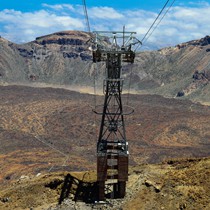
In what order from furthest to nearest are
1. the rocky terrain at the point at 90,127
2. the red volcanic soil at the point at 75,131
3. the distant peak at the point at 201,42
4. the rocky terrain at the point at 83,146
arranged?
the distant peak at the point at 201,42 → the red volcanic soil at the point at 75,131 → the rocky terrain at the point at 90,127 → the rocky terrain at the point at 83,146

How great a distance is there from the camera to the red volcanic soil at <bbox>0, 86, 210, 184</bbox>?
68.7 meters

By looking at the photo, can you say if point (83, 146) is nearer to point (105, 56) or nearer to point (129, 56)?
point (105, 56)

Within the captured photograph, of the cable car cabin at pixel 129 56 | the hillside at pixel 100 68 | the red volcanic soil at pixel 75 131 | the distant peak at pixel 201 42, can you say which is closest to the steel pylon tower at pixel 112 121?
the cable car cabin at pixel 129 56

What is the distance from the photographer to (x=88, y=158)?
7069cm

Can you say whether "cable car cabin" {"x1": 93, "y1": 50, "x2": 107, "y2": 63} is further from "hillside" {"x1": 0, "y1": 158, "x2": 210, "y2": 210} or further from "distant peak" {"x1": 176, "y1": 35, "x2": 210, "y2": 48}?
"distant peak" {"x1": 176, "y1": 35, "x2": 210, "y2": 48}

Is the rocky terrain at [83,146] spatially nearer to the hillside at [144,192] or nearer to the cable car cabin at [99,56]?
the hillside at [144,192]

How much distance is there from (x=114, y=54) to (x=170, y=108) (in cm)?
9706

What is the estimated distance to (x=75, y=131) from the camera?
9156 cm

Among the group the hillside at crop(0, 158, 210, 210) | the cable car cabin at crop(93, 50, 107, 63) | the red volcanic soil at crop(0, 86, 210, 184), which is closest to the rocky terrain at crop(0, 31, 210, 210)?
the hillside at crop(0, 158, 210, 210)

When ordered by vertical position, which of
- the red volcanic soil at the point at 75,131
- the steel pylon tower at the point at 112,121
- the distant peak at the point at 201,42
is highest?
the distant peak at the point at 201,42

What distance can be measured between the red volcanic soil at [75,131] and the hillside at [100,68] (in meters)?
32.6

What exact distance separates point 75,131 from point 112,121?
2653 inches

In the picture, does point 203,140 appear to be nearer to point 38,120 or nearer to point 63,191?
point 38,120

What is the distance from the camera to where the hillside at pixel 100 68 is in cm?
16475
